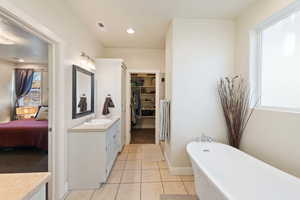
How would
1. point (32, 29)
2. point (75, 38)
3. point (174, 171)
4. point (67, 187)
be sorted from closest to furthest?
point (32, 29)
point (67, 187)
point (75, 38)
point (174, 171)

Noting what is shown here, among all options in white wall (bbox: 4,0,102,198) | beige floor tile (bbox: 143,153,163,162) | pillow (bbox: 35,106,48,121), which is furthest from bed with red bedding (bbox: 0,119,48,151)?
beige floor tile (bbox: 143,153,163,162)

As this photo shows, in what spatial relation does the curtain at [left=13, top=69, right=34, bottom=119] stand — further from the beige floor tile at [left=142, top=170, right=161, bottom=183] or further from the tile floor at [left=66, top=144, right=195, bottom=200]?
the beige floor tile at [left=142, top=170, right=161, bottom=183]

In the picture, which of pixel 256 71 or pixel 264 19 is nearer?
pixel 264 19

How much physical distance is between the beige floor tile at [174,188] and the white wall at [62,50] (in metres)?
1.42

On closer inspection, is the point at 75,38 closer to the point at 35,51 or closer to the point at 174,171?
the point at 35,51

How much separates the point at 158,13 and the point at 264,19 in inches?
59.0

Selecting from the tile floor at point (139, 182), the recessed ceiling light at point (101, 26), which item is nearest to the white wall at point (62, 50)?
the recessed ceiling light at point (101, 26)

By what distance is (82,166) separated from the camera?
2.41 metres

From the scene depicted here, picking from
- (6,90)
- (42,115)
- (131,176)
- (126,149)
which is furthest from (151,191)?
(6,90)

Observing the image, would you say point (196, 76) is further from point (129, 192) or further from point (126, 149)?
point (126, 149)

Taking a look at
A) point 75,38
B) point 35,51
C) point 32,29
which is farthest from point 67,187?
point 35,51

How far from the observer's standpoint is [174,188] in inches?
Answer: 95.7

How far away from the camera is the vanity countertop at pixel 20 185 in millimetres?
698

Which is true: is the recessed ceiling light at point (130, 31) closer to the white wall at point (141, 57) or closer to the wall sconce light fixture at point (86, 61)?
the wall sconce light fixture at point (86, 61)
